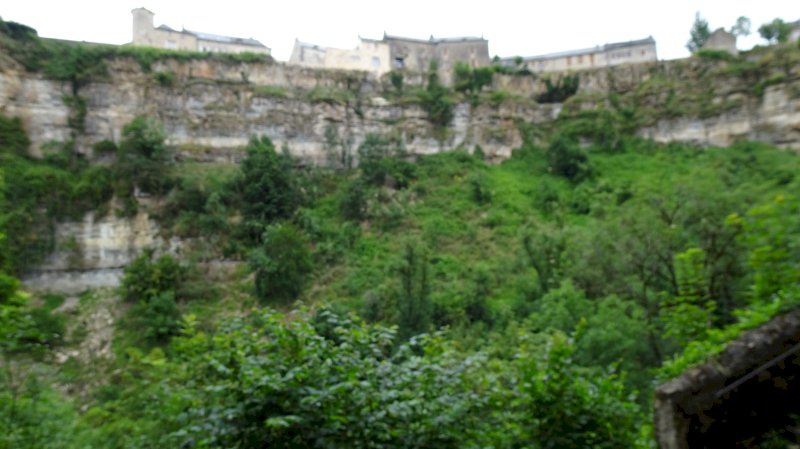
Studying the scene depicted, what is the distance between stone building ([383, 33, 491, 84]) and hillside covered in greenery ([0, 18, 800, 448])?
642 inches

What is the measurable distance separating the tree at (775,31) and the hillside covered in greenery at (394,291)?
45.7ft

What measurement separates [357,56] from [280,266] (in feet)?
108

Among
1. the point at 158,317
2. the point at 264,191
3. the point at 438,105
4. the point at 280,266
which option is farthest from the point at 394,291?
the point at 438,105

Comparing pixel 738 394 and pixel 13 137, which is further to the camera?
pixel 13 137

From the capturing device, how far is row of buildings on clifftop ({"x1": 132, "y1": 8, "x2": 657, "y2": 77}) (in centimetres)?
5768

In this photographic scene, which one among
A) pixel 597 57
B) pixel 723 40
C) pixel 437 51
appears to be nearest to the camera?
pixel 723 40

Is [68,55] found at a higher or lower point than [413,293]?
higher

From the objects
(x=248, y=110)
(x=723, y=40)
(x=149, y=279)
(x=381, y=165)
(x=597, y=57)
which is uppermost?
(x=597, y=57)

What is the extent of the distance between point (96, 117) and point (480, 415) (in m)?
41.1

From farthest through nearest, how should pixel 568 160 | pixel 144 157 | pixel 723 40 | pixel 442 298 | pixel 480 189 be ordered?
pixel 723 40, pixel 568 160, pixel 480 189, pixel 144 157, pixel 442 298

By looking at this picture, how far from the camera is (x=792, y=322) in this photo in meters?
5.22

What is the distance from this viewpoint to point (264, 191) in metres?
37.5

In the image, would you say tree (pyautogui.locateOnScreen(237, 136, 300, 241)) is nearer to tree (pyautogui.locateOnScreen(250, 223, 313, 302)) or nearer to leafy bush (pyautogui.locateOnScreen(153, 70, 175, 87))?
tree (pyautogui.locateOnScreen(250, 223, 313, 302))

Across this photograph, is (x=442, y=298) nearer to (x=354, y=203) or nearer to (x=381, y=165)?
(x=354, y=203)
